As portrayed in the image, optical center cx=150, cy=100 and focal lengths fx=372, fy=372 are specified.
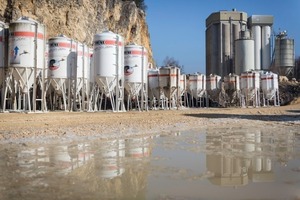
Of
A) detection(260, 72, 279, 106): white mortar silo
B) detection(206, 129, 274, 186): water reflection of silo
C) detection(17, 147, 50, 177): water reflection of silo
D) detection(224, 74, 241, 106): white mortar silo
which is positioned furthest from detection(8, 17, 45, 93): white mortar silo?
detection(260, 72, 279, 106): white mortar silo

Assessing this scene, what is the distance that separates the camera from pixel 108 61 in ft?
86.5

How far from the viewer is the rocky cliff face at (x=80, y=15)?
35.8 m

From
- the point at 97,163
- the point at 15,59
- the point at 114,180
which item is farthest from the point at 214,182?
the point at 15,59

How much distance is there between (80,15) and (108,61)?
17.6 metres

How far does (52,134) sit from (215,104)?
47.1 metres

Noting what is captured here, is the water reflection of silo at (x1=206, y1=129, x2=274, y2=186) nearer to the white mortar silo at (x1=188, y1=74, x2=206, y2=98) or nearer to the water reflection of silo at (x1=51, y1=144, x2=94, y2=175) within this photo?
the water reflection of silo at (x1=51, y1=144, x2=94, y2=175)

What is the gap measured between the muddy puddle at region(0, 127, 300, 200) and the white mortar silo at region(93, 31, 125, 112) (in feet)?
53.4

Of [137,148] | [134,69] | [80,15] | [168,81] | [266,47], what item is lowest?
[137,148]

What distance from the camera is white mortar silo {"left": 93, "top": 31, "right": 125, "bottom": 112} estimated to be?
86.3ft

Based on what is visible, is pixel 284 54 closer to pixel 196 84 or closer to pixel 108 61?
pixel 196 84

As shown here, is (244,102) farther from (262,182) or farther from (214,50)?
(262,182)

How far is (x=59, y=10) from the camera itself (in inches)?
1550

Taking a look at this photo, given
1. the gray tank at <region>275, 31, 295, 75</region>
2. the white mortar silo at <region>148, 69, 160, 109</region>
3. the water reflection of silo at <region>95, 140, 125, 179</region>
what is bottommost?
Answer: the water reflection of silo at <region>95, 140, 125, 179</region>

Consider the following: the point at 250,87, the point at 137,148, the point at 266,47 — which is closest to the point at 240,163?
the point at 137,148
